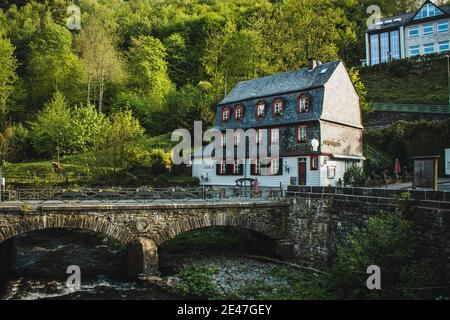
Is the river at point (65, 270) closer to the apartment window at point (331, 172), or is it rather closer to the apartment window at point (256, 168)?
the apartment window at point (256, 168)

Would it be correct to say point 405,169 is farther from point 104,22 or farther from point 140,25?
point 140,25

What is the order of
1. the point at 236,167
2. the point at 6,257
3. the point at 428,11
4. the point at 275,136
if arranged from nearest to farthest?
the point at 6,257 < the point at 275,136 < the point at 236,167 < the point at 428,11

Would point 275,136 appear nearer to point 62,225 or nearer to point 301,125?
point 301,125

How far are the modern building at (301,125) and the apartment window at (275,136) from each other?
0.08m

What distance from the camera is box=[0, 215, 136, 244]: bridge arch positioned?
16859 millimetres

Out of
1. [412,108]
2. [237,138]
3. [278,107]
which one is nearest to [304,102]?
[278,107]

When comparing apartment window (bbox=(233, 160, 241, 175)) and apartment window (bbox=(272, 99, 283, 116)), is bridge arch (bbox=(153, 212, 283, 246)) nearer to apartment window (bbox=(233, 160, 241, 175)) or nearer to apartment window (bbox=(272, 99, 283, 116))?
apartment window (bbox=(233, 160, 241, 175))

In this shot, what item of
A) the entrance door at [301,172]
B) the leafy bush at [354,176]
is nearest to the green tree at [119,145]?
the entrance door at [301,172]

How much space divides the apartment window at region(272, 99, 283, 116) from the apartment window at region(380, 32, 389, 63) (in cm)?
3408

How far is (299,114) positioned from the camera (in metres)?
28.6

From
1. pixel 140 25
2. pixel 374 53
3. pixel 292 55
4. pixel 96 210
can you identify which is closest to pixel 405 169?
pixel 292 55

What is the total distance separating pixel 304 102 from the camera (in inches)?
1127

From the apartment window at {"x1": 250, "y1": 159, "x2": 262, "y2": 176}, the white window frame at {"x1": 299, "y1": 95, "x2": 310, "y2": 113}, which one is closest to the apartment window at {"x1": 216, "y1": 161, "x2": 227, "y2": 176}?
the apartment window at {"x1": 250, "y1": 159, "x2": 262, "y2": 176}

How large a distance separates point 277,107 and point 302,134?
339cm
